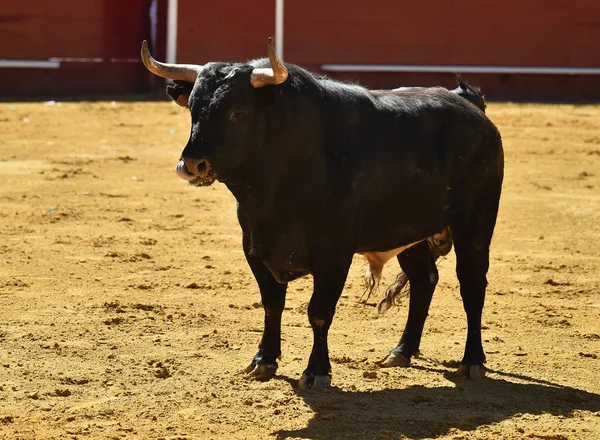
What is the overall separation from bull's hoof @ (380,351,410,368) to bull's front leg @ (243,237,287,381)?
0.48 meters

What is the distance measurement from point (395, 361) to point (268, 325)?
580 mm

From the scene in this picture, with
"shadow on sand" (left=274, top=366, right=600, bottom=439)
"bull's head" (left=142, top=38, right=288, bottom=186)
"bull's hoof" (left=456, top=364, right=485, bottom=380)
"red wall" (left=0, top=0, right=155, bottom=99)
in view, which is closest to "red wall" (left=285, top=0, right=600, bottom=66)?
"red wall" (left=0, top=0, right=155, bottom=99)

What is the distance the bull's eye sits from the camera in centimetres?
398

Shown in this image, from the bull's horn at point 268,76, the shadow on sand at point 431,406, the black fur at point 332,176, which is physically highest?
the bull's horn at point 268,76

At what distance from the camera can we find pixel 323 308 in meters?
4.23

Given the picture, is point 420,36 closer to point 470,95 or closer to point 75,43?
point 75,43

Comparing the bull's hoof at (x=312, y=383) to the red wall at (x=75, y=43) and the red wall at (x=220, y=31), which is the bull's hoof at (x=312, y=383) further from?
the red wall at (x=220, y=31)

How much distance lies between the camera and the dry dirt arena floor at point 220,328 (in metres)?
3.90

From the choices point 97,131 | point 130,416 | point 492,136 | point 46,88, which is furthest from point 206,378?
point 46,88

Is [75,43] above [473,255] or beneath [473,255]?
beneath

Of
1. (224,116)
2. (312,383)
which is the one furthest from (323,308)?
(224,116)

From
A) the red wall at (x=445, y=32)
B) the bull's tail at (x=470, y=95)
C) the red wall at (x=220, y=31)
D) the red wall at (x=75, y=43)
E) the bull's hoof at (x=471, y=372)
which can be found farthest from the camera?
the red wall at (x=445, y=32)

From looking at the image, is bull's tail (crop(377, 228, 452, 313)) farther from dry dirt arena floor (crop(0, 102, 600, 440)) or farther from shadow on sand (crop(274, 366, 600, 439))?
shadow on sand (crop(274, 366, 600, 439))

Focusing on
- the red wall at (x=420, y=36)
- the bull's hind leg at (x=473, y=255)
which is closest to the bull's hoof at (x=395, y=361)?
the bull's hind leg at (x=473, y=255)
